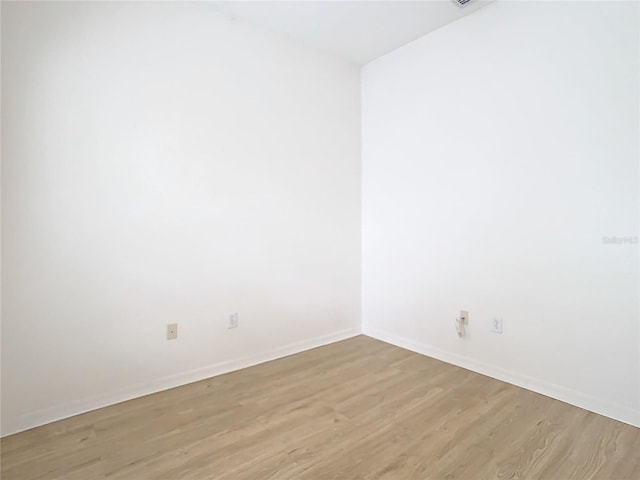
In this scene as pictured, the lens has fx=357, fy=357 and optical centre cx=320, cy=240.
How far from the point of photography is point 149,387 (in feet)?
7.27

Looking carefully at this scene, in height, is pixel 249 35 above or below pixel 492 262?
above

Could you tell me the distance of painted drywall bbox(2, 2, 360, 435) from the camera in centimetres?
183

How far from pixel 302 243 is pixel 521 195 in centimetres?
163

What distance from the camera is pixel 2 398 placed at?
1768 mm

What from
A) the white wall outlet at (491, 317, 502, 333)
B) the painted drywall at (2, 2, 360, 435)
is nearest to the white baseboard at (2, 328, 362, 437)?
the painted drywall at (2, 2, 360, 435)

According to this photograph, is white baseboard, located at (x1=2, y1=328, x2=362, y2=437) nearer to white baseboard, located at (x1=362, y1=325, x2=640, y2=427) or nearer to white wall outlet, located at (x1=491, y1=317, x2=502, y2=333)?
white baseboard, located at (x1=362, y1=325, x2=640, y2=427)

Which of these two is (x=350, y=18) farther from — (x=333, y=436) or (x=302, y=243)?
(x=333, y=436)

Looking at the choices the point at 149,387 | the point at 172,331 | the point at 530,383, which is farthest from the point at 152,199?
the point at 530,383

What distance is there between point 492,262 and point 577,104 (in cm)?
106

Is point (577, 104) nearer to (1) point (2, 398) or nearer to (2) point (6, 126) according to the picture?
(2) point (6, 126)

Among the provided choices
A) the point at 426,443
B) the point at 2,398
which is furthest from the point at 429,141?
the point at 2,398

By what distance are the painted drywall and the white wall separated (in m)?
0.68

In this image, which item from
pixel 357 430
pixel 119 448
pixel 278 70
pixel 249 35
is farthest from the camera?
pixel 278 70

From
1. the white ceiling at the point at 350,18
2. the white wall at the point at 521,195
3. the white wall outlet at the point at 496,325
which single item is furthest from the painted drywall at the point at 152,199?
the white wall outlet at the point at 496,325
